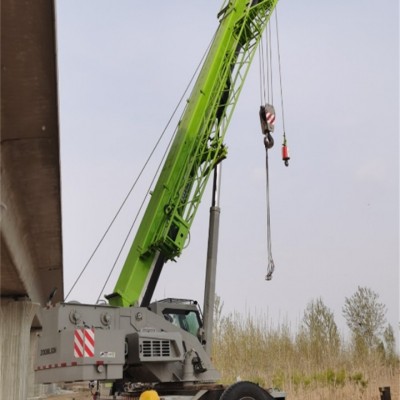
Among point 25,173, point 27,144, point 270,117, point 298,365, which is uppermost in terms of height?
point 270,117

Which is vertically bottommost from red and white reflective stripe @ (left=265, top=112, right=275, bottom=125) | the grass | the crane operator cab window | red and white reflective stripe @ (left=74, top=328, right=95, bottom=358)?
the grass

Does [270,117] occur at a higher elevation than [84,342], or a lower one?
higher

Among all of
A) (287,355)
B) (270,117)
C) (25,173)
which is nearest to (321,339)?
(287,355)

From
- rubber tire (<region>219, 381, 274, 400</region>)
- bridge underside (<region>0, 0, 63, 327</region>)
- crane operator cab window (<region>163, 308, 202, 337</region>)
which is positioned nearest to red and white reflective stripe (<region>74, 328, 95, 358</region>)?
bridge underside (<region>0, 0, 63, 327</region>)

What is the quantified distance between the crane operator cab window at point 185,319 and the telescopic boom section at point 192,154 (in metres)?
0.54

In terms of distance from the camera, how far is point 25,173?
5137 millimetres

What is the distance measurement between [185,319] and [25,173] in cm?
537

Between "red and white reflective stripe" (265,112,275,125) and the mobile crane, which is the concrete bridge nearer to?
the mobile crane

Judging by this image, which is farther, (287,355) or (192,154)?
(287,355)

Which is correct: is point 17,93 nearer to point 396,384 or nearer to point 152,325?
point 152,325

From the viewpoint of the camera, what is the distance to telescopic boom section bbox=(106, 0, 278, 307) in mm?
9852

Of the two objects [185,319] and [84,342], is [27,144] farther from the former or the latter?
[185,319]

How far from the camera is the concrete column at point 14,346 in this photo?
6.96 metres

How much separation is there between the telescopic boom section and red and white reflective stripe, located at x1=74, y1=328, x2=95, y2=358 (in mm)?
1442
